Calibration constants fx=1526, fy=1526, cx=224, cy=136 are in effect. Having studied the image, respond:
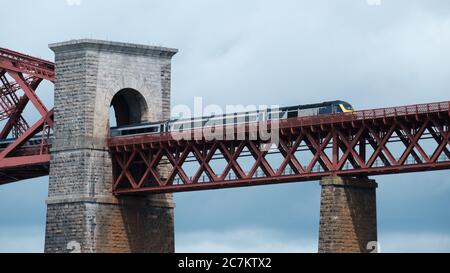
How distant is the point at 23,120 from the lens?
135625 mm

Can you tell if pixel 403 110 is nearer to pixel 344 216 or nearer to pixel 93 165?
pixel 344 216

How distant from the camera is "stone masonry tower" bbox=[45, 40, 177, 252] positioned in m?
122

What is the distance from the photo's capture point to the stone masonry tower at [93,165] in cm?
12150

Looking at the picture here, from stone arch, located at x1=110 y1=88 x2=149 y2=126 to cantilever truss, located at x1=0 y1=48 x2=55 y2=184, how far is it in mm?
5717

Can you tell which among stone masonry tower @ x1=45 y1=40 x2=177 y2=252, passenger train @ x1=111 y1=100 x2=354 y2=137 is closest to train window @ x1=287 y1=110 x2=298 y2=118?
passenger train @ x1=111 y1=100 x2=354 y2=137

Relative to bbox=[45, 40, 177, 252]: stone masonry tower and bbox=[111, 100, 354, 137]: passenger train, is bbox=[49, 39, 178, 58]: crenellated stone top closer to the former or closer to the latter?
bbox=[45, 40, 177, 252]: stone masonry tower

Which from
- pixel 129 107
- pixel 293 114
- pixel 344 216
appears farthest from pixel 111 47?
pixel 344 216

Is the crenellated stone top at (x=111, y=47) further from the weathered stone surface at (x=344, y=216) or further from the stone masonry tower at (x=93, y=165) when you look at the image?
the weathered stone surface at (x=344, y=216)

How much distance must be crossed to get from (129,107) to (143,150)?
8.56 metres

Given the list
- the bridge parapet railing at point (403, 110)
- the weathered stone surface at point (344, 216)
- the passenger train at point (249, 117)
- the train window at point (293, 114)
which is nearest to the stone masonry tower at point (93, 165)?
the passenger train at point (249, 117)

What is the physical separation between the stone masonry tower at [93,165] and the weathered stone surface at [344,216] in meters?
21.7
